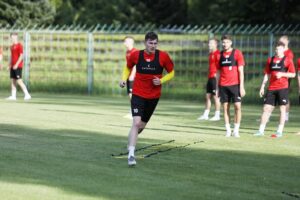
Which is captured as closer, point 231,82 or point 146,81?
point 146,81

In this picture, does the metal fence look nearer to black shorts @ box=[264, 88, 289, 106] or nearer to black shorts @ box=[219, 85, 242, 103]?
black shorts @ box=[264, 88, 289, 106]

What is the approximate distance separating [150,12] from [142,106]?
162 feet

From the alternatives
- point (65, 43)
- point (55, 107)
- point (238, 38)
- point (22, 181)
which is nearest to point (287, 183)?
point (22, 181)

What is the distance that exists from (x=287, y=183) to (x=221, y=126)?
27.1 feet

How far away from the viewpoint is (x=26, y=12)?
49750mm

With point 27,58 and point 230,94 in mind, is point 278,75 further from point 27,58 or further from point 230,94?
point 27,58

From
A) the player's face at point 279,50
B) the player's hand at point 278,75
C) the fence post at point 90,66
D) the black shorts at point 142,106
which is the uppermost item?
the player's face at point 279,50

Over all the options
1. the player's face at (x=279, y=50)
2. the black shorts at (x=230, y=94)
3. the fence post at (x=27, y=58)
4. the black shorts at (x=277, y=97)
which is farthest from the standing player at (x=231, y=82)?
the fence post at (x=27, y=58)

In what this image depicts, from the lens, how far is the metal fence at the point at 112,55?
93.9 ft

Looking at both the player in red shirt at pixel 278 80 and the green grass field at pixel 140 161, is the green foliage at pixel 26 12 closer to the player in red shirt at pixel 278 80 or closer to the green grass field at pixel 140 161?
the green grass field at pixel 140 161

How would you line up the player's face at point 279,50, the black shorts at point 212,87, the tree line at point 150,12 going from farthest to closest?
the tree line at point 150,12
the black shorts at point 212,87
the player's face at point 279,50

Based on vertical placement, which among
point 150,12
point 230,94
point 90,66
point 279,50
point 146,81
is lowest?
point 90,66

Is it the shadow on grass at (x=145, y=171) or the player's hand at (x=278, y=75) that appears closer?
the shadow on grass at (x=145, y=171)

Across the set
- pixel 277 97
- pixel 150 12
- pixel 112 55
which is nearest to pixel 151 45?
pixel 277 97
